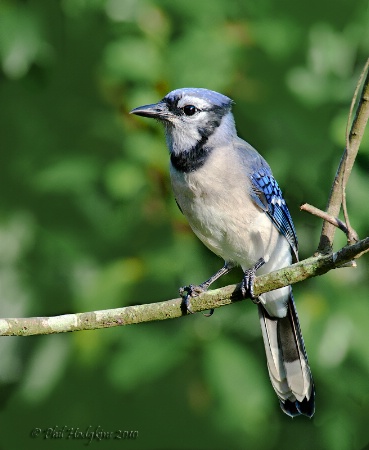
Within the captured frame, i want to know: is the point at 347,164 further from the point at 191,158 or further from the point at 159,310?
the point at 191,158

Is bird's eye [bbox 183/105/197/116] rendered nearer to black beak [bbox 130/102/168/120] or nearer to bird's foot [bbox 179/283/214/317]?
black beak [bbox 130/102/168/120]

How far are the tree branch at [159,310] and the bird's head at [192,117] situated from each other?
3.25 feet

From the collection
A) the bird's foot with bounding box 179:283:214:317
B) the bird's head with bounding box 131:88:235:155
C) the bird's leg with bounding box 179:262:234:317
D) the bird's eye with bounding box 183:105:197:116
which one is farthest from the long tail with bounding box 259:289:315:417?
the bird's eye with bounding box 183:105:197:116

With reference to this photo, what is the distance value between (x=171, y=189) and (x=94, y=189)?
436 millimetres

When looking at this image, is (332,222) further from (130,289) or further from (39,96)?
(39,96)

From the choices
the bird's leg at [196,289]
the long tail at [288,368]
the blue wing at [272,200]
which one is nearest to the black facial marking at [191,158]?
the blue wing at [272,200]

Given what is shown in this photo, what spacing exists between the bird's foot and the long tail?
390 millimetres

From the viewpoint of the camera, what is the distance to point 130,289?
4324mm

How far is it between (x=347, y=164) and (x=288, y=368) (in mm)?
1362

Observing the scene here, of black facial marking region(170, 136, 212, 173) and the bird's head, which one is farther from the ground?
the bird's head

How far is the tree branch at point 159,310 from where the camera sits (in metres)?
3.24

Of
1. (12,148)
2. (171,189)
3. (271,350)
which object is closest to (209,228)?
(171,189)

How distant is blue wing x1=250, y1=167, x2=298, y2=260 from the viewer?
4.36 metres

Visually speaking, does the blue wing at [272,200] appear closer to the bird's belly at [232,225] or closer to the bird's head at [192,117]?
the bird's belly at [232,225]
